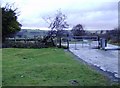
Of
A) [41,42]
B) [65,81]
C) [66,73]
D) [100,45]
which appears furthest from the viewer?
[41,42]

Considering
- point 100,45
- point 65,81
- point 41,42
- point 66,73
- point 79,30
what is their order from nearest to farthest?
point 65,81 → point 66,73 → point 100,45 → point 41,42 → point 79,30

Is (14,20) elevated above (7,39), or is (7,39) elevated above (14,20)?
(14,20)

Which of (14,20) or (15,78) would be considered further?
(14,20)

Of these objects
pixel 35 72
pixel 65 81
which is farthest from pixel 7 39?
pixel 65 81

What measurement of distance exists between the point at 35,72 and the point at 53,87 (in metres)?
3.13

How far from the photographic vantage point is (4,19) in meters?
34.5

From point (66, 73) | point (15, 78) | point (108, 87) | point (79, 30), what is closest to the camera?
point (108, 87)

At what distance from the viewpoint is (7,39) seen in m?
35.5

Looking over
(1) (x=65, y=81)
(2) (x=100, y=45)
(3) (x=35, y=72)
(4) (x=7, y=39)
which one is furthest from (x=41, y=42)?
(1) (x=65, y=81)

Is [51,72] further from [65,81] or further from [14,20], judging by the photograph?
[14,20]

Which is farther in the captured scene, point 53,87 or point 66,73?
point 66,73

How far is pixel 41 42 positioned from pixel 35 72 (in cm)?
2308

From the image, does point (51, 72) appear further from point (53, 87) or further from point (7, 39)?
point (7, 39)

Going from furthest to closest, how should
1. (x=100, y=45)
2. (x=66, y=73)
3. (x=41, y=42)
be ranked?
(x=41, y=42), (x=100, y=45), (x=66, y=73)
